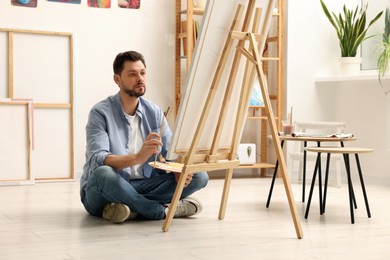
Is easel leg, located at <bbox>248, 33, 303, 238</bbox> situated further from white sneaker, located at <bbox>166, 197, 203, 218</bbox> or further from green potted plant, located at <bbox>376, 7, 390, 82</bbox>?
green potted plant, located at <bbox>376, 7, 390, 82</bbox>

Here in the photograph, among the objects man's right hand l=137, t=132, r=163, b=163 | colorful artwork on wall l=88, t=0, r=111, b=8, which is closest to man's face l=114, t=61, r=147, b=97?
man's right hand l=137, t=132, r=163, b=163

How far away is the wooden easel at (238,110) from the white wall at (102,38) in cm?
284

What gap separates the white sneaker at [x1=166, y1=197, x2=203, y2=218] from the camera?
3.84m

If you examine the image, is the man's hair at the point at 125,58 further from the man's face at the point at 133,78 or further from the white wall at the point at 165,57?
the white wall at the point at 165,57

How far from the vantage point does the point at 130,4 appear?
6.37 meters

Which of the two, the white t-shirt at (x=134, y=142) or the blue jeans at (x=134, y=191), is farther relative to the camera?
the white t-shirt at (x=134, y=142)

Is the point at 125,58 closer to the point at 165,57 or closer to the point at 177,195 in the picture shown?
the point at 177,195

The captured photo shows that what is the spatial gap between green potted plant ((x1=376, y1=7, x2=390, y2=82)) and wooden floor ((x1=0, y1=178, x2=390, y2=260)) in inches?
57.6

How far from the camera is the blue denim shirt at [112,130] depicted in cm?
366

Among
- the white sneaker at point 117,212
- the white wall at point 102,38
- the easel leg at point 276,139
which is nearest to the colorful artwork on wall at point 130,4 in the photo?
the white wall at point 102,38

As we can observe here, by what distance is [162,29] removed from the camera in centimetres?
651

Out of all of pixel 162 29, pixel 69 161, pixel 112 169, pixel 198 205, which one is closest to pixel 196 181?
pixel 198 205

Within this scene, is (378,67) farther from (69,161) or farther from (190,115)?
(190,115)

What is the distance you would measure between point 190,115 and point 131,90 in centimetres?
61
